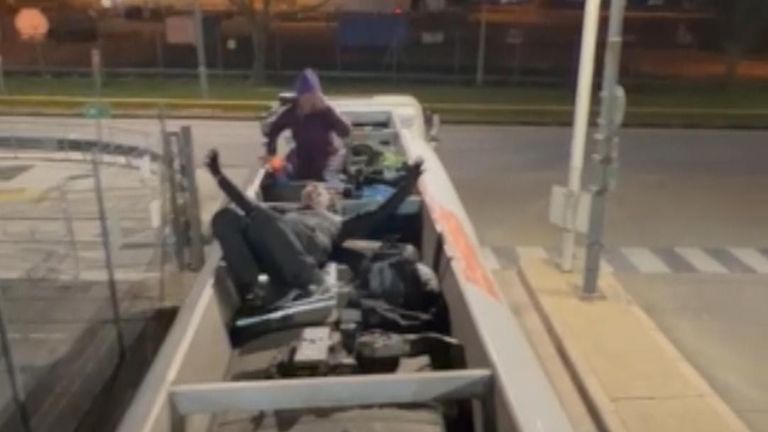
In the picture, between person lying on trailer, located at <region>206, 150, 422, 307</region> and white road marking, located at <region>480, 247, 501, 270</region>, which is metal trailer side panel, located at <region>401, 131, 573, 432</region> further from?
white road marking, located at <region>480, 247, 501, 270</region>

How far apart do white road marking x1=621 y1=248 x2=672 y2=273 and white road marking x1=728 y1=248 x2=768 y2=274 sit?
93cm

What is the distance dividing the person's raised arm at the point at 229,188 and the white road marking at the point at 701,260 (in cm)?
626

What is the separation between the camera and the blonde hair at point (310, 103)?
277 inches

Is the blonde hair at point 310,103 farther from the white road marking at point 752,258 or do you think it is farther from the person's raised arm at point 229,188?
the white road marking at point 752,258

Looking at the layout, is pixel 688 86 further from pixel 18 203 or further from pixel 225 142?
pixel 18 203

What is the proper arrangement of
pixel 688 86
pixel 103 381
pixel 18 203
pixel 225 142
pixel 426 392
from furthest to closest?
pixel 688 86
pixel 225 142
pixel 18 203
pixel 103 381
pixel 426 392

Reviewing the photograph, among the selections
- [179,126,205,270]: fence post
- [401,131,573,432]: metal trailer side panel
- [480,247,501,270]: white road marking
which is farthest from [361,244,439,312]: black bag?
[480,247,501,270]: white road marking

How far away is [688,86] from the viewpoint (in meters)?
22.5

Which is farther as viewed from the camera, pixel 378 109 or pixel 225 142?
pixel 225 142

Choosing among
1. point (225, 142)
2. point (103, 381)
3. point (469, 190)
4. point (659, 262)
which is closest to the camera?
point (103, 381)

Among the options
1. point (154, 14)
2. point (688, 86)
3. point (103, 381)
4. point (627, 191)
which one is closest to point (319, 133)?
point (103, 381)

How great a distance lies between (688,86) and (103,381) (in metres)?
19.4

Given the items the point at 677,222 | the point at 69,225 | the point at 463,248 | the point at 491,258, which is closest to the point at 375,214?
the point at 463,248

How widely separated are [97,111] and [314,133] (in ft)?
27.0
